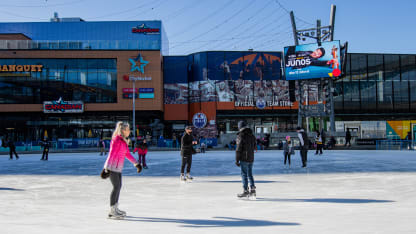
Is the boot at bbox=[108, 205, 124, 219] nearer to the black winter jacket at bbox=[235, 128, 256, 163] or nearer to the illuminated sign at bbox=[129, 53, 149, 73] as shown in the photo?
the black winter jacket at bbox=[235, 128, 256, 163]

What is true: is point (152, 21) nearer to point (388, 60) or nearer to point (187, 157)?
point (388, 60)

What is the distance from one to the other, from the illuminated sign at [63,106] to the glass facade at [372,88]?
3770 cm

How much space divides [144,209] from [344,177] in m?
7.15

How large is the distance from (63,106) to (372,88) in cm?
4543

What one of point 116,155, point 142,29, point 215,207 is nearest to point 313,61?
point 215,207

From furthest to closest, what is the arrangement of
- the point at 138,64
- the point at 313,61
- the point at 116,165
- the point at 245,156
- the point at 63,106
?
the point at 138,64
the point at 63,106
the point at 313,61
the point at 245,156
the point at 116,165

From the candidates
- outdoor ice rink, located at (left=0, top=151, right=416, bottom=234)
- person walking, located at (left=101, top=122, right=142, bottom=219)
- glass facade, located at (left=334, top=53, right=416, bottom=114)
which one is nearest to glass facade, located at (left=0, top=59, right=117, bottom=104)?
glass facade, located at (left=334, top=53, right=416, bottom=114)

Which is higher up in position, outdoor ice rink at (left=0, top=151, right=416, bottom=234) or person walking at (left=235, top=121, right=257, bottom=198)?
person walking at (left=235, top=121, right=257, bottom=198)

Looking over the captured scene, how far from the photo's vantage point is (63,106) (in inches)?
1903

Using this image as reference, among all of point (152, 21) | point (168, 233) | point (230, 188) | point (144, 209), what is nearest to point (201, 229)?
point (168, 233)

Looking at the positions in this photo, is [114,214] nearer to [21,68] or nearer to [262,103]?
[262,103]

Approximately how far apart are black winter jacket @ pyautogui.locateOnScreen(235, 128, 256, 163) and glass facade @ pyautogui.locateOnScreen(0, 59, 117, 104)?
143 feet

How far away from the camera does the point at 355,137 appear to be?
3931cm

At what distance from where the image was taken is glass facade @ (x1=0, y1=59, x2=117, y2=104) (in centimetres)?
4800
